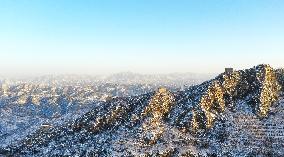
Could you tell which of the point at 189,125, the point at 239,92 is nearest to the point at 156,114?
the point at 189,125

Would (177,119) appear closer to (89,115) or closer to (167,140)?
(167,140)

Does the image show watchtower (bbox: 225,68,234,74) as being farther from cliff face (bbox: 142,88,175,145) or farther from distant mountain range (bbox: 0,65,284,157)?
cliff face (bbox: 142,88,175,145)

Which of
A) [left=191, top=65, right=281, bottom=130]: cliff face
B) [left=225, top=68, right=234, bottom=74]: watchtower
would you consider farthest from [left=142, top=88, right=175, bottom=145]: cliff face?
[left=225, top=68, right=234, bottom=74]: watchtower

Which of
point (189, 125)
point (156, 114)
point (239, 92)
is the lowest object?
point (189, 125)

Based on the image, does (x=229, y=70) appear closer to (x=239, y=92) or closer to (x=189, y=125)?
(x=239, y=92)

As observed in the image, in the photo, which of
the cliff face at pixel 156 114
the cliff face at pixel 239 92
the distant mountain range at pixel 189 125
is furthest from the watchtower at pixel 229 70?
the cliff face at pixel 156 114

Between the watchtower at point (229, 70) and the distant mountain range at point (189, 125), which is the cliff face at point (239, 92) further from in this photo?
the watchtower at point (229, 70)

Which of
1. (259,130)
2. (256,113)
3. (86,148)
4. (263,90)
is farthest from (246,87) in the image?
(86,148)

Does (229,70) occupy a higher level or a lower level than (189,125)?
higher

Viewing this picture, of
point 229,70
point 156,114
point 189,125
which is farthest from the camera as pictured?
point 229,70
